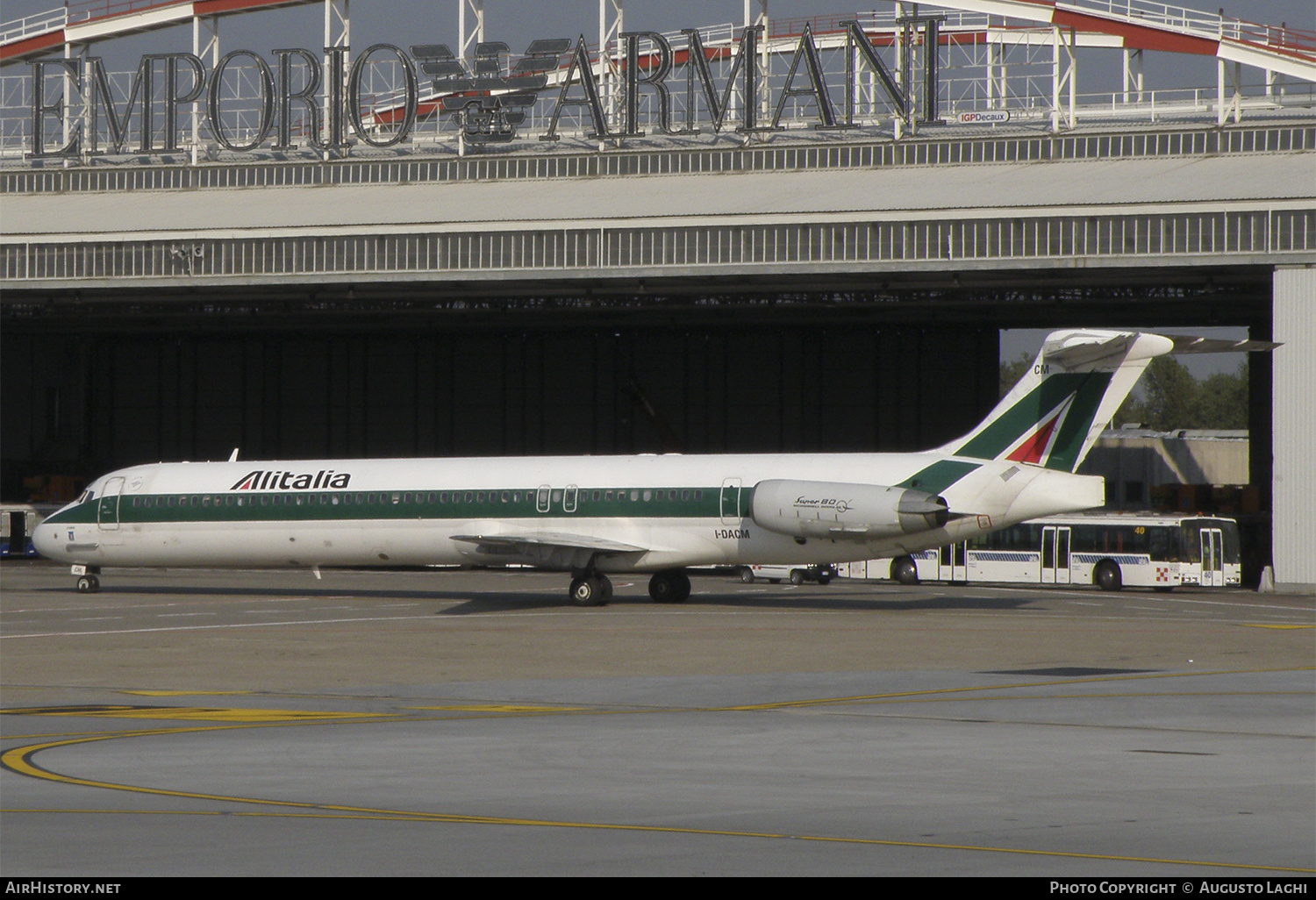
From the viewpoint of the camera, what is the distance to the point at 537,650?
75.8ft

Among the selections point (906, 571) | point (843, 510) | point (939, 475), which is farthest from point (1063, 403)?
point (906, 571)

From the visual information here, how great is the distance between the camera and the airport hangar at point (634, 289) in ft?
137

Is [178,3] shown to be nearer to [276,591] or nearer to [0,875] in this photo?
[276,591]

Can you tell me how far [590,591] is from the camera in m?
33.6

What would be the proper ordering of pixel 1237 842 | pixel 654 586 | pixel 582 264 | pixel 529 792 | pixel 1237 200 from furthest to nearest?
pixel 582 264
pixel 1237 200
pixel 654 586
pixel 529 792
pixel 1237 842

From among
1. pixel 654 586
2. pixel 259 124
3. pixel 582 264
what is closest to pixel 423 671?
pixel 654 586

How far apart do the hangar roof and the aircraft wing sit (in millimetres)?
13744

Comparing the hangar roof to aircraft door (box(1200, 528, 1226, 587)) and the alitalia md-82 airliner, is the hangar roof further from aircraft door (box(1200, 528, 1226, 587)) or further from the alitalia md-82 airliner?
the alitalia md-82 airliner

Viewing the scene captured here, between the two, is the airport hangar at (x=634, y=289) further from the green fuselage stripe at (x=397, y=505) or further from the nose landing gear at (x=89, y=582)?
the nose landing gear at (x=89, y=582)

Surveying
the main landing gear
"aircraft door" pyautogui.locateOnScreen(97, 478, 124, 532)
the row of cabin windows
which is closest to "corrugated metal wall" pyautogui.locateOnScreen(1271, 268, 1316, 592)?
the main landing gear

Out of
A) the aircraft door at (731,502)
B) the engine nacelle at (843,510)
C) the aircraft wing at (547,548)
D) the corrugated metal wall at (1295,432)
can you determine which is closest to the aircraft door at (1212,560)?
the corrugated metal wall at (1295,432)

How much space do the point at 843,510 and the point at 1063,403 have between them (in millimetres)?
4922

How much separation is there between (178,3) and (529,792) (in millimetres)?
49949

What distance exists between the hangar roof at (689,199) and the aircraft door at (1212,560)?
10939mm
